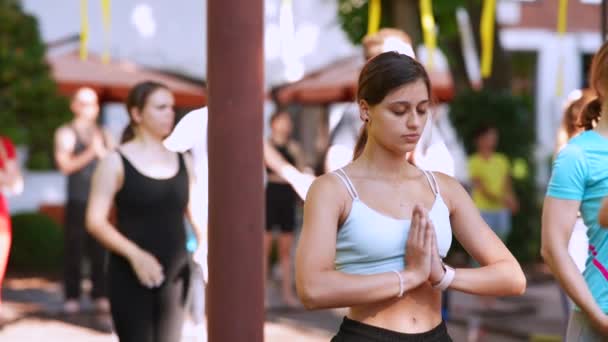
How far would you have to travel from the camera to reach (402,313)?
3158 mm

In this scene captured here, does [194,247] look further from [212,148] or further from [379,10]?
[379,10]

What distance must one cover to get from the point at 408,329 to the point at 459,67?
14.3 metres

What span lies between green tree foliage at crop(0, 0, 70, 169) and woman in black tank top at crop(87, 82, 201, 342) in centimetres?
789

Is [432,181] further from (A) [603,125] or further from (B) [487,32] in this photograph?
(B) [487,32]

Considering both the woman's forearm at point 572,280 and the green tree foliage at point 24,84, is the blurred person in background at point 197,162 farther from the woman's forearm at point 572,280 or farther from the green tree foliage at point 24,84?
the green tree foliage at point 24,84

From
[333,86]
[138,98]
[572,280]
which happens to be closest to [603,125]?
[572,280]

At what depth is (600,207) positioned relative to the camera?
3797mm

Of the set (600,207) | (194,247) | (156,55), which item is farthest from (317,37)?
(600,207)

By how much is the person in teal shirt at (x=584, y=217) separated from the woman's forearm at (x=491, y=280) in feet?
1.71

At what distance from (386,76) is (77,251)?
25.0ft

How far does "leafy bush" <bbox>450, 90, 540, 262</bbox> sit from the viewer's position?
1371 cm

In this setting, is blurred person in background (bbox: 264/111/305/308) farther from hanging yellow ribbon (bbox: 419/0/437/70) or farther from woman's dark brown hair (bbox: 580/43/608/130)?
woman's dark brown hair (bbox: 580/43/608/130)

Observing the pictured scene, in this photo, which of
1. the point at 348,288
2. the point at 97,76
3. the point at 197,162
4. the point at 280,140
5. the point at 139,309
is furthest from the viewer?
the point at 97,76

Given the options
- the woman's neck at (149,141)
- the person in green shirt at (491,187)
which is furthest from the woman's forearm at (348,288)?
the person in green shirt at (491,187)
